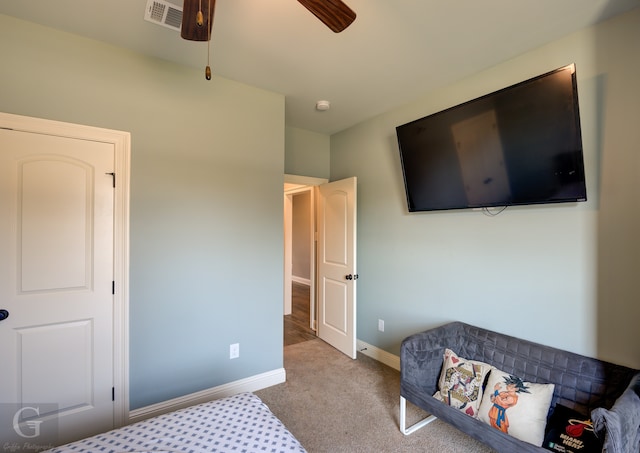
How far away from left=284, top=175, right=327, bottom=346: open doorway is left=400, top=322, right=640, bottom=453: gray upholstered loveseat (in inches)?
76.8

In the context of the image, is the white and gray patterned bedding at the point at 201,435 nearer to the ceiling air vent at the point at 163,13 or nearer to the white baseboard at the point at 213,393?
the white baseboard at the point at 213,393

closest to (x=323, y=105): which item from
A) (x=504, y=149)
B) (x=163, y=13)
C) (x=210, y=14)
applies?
(x=163, y=13)

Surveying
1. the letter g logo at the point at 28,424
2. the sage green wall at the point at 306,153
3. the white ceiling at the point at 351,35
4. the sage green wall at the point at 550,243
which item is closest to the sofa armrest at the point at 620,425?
the sage green wall at the point at 550,243

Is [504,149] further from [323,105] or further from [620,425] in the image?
[323,105]

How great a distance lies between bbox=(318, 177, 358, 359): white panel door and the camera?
3.15 meters

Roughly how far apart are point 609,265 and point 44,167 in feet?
11.2

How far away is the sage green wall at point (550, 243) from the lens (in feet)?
5.40

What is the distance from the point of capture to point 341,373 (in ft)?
9.40

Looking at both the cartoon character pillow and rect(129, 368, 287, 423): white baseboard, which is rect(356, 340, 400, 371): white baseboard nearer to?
rect(129, 368, 287, 423): white baseboard

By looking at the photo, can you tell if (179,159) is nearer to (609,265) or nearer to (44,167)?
(44,167)

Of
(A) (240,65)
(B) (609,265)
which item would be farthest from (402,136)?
(B) (609,265)

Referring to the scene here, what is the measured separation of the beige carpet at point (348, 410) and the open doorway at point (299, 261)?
84cm

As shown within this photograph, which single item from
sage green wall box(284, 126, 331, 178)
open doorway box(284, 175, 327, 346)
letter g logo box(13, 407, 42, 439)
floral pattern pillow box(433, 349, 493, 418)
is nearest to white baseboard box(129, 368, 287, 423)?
letter g logo box(13, 407, 42, 439)

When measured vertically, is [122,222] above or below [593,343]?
above
